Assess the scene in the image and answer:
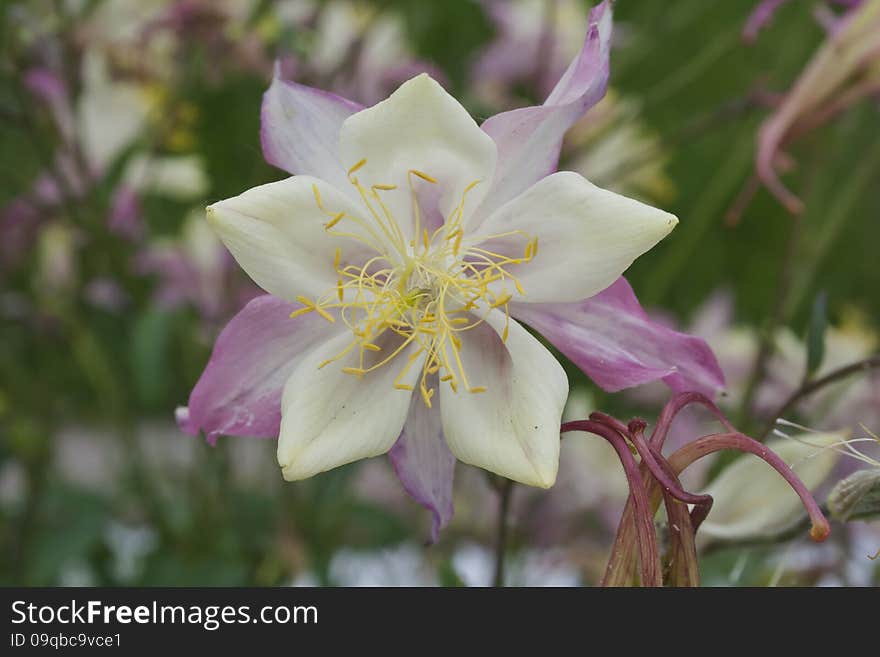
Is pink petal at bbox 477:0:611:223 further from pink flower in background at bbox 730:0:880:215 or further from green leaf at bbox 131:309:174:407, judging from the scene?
green leaf at bbox 131:309:174:407

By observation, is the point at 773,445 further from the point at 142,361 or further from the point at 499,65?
the point at 499,65

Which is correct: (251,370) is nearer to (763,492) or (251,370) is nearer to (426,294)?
(426,294)

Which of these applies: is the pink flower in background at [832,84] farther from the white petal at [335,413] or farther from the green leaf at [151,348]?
the green leaf at [151,348]

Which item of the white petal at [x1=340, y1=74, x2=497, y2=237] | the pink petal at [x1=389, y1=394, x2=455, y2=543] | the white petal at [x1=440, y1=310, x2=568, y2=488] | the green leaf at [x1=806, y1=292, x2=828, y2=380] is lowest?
the pink petal at [x1=389, y1=394, x2=455, y2=543]

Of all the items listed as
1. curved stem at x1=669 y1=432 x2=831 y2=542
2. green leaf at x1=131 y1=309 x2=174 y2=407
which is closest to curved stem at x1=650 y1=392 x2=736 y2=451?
curved stem at x1=669 y1=432 x2=831 y2=542

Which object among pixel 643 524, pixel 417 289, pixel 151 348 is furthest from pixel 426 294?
pixel 151 348

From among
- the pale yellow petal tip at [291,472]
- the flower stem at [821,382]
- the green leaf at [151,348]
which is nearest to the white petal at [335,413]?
the pale yellow petal tip at [291,472]

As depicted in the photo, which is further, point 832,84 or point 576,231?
point 832,84
